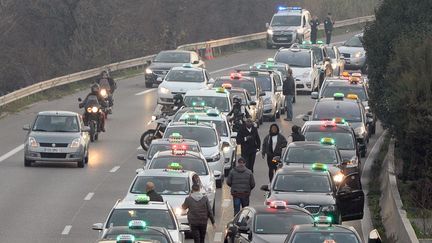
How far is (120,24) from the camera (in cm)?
7706

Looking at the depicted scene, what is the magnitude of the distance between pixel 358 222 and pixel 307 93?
2561 cm

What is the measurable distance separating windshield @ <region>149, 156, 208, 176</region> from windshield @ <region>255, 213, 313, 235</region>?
22.7 ft

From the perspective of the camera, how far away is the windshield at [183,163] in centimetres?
3062

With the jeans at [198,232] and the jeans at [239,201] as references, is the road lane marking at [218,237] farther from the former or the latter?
the jeans at [198,232]

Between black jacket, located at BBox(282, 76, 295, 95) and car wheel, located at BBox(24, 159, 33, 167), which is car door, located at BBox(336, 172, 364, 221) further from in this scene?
black jacket, located at BBox(282, 76, 295, 95)

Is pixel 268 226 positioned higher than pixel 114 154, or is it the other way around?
pixel 268 226

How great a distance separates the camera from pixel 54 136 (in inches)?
1433

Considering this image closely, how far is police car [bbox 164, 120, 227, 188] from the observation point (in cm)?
3422

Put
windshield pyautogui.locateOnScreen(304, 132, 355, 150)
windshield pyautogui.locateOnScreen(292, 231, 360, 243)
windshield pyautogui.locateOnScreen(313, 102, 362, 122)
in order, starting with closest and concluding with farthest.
Answer: 1. windshield pyautogui.locateOnScreen(292, 231, 360, 243)
2. windshield pyautogui.locateOnScreen(304, 132, 355, 150)
3. windshield pyautogui.locateOnScreen(313, 102, 362, 122)

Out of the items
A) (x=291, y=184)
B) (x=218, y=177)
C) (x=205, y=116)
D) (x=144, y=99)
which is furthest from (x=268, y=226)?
(x=144, y=99)

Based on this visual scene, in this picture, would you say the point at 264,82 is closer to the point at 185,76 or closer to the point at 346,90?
the point at 185,76

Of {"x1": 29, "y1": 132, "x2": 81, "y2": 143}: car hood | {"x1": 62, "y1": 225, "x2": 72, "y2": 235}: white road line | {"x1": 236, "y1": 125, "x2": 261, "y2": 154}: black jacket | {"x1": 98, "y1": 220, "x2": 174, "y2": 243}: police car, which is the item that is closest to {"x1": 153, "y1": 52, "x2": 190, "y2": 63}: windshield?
{"x1": 29, "y1": 132, "x2": 81, "y2": 143}: car hood

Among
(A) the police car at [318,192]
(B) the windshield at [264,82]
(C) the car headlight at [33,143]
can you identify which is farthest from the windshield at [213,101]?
(A) the police car at [318,192]

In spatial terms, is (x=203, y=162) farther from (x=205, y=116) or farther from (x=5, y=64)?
(x=5, y=64)
